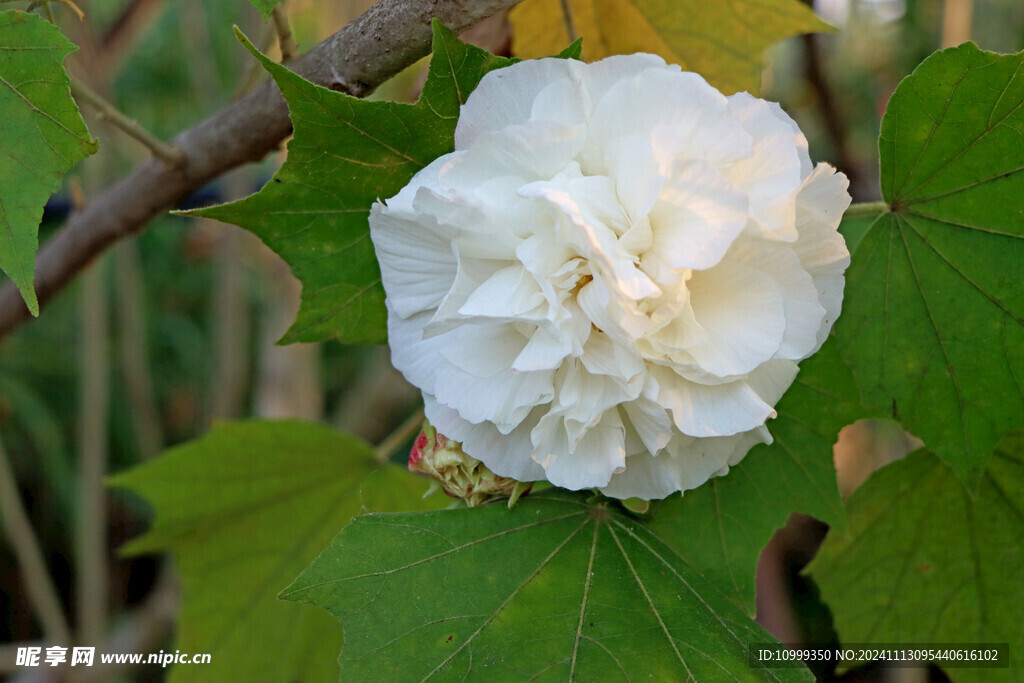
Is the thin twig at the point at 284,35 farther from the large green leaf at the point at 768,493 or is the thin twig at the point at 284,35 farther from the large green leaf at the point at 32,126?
the large green leaf at the point at 768,493

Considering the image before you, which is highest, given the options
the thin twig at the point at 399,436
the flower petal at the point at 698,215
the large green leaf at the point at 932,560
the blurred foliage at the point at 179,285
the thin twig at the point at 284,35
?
the thin twig at the point at 284,35

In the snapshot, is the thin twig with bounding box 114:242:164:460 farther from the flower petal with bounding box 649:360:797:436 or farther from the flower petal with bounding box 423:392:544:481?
the flower petal with bounding box 649:360:797:436

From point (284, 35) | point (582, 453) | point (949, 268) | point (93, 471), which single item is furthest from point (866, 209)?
point (93, 471)

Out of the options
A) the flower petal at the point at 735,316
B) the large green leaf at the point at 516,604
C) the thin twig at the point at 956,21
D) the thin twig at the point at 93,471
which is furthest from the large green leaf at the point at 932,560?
the thin twig at the point at 93,471

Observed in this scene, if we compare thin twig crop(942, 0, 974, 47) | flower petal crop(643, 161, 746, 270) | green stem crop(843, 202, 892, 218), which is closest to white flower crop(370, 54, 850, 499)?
flower petal crop(643, 161, 746, 270)

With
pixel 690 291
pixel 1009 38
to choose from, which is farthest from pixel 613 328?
pixel 1009 38
